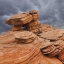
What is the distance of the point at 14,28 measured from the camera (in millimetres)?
38844

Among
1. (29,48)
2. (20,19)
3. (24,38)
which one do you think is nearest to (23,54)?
(29,48)

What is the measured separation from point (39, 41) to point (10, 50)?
6522 millimetres

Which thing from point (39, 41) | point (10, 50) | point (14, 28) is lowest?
point (10, 50)

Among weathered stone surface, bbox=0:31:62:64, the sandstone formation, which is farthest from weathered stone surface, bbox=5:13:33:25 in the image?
weathered stone surface, bbox=0:31:62:64

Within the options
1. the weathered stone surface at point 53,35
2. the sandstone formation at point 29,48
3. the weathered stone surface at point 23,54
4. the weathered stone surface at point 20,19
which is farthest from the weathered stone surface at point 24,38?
the weathered stone surface at point 20,19

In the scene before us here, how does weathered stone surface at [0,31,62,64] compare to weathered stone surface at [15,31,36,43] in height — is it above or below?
below

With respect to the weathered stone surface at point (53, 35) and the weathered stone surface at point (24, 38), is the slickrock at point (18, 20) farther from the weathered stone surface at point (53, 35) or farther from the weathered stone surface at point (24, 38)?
the weathered stone surface at point (24, 38)

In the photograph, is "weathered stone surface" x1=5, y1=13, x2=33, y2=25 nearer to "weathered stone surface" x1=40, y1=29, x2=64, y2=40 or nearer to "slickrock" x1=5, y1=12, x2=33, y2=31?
"slickrock" x1=5, y1=12, x2=33, y2=31

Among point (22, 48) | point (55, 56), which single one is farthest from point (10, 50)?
point (55, 56)

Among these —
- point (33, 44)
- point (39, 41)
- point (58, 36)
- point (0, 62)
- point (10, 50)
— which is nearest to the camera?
point (0, 62)

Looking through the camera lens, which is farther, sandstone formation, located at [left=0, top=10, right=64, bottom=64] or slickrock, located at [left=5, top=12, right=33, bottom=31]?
slickrock, located at [left=5, top=12, right=33, bottom=31]

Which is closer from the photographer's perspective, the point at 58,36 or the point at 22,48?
the point at 22,48

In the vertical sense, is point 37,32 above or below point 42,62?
above

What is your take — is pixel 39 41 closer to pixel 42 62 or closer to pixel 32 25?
pixel 42 62
